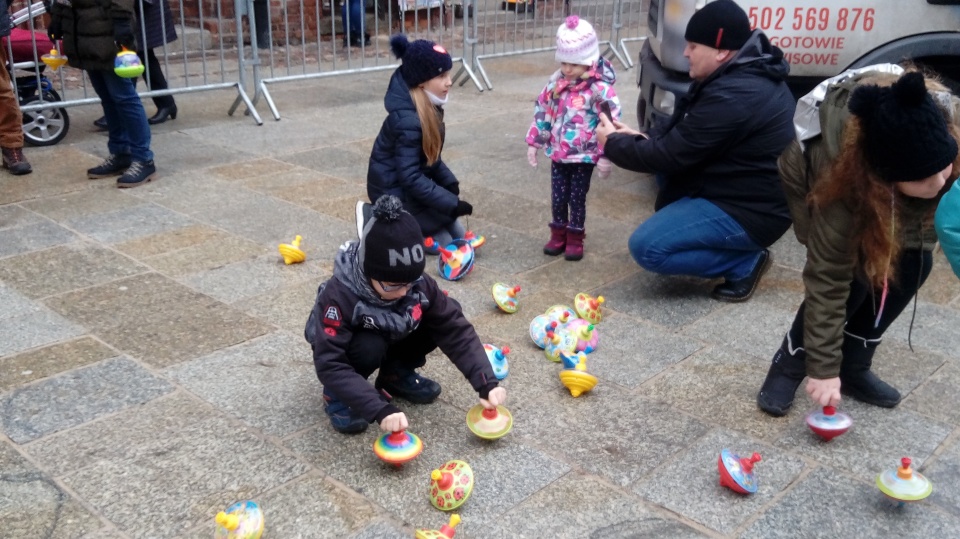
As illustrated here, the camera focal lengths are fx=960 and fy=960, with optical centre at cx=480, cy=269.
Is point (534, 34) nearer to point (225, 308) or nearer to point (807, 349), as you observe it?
point (225, 308)

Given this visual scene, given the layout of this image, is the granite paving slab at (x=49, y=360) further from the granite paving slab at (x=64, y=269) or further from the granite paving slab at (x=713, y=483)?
the granite paving slab at (x=713, y=483)

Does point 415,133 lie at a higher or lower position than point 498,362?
higher

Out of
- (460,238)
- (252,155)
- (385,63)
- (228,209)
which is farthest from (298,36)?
(460,238)

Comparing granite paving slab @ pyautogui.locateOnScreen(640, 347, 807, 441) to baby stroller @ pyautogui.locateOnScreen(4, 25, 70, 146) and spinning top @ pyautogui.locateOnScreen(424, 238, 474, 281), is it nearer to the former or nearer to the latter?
spinning top @ pyautogui.locateOnScreen(424, 238, 474, 281)

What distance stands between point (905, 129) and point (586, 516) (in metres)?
1.47

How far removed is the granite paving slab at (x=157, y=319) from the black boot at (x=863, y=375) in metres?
2.40

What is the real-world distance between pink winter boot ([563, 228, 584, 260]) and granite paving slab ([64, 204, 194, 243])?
2.18 metres

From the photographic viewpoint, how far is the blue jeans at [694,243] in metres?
4.48

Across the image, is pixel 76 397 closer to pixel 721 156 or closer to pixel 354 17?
pixel 721 156

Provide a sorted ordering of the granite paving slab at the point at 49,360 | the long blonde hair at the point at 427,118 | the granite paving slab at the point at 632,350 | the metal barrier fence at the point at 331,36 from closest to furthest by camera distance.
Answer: the granite paving slab at the point at 49,360, the granite paving slab at the point at 632,350, the long blonde hair at the point at 427,118, the metal barrier fence at the point at 331,36

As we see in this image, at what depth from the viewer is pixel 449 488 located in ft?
9.54

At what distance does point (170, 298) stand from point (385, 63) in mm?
6087

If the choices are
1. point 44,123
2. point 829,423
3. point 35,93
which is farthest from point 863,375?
point 35,93

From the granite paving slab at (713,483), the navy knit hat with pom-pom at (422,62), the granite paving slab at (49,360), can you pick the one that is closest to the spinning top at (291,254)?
the navy knit hat with pom-pom at (422,62)
